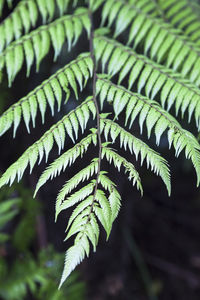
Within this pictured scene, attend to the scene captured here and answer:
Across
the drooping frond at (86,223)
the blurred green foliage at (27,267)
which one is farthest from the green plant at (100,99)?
the blurred green foliage at (27,267)

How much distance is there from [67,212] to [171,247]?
138cm

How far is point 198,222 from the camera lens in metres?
3.19

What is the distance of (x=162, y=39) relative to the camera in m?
1.65

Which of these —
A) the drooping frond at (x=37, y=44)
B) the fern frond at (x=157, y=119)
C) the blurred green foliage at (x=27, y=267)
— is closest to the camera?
the fern frond at (x=157, y=119)

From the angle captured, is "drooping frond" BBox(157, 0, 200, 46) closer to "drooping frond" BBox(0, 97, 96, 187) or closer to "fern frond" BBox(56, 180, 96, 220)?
"drooping frond" BBox(0, 97, 96, 187)

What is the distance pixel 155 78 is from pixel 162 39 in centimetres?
31

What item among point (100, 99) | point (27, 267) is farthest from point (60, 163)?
point (27, 267)

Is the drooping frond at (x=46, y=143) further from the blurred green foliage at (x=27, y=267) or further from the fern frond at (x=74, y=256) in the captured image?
the blurred green foliage at (x=27, y=267)

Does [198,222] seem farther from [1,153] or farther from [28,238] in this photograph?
[1,153]

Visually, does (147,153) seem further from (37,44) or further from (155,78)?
(37,44)

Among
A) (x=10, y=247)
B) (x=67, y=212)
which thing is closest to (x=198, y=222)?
(x=67, y=212)

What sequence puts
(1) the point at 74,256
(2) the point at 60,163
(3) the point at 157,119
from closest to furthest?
(1) the point at 74,256 < (2) the point at 60,163 < (3) the point at 157,119

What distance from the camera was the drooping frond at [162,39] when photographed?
158cm

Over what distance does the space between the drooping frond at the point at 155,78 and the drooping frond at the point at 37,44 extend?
156 millimetres
